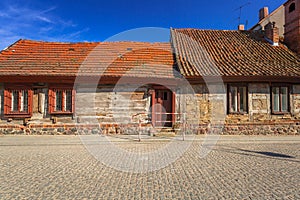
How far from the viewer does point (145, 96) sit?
40.7 feet

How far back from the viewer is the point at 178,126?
1220 cm

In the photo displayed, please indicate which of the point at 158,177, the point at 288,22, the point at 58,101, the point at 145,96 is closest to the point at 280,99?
the point at 145,96

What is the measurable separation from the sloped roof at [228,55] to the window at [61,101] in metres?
6.06

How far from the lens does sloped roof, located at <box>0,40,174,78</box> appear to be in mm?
12055

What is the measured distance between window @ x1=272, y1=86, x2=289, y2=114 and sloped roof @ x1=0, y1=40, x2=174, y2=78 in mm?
5885

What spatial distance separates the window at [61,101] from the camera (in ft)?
39.2

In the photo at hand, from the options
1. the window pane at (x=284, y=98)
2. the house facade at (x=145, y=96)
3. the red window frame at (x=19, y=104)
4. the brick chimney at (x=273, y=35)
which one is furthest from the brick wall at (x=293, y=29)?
the red window frame at (x=19, y=104)

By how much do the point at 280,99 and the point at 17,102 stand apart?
14.1 m

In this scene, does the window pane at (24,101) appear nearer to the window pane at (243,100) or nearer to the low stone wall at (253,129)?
the low stone wall at (253,129)

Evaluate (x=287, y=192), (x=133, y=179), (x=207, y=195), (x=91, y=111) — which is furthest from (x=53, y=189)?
(x=91, y=111)

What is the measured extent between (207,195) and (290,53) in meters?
14.3

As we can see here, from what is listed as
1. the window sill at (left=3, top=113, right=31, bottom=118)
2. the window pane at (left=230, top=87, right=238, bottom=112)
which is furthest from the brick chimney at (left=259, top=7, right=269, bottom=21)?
the window sill at (left=3, top=113, right=31, bottom=118)

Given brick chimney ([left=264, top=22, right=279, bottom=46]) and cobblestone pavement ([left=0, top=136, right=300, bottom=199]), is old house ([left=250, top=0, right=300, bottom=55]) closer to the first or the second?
brick chimney ([left=264, top=22, right=279, bottom=46])

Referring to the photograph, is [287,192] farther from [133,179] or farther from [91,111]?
[91,111]
